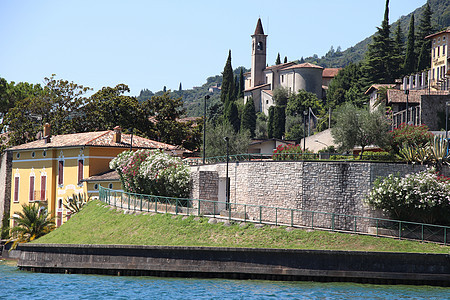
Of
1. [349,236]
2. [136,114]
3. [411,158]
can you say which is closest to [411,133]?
[411,158]

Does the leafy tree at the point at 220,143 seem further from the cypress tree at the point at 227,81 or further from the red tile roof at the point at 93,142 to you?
the cypress tree at the point at 227,81

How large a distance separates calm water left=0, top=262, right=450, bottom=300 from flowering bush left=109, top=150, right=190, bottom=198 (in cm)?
1080

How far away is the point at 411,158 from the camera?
122 ft

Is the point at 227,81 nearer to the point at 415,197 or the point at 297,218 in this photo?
the point at 297,218

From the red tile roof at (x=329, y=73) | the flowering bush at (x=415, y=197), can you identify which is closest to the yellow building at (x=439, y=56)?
the red tile roof at (x=329, y=73)

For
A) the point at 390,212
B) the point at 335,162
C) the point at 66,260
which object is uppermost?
the point at 335,162

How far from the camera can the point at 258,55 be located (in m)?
148

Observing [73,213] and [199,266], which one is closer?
[199,266]

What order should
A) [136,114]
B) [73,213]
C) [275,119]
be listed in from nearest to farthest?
[73,213] < [136,114] < [275,119]

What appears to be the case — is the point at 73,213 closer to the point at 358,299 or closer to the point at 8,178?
the point at 8,178

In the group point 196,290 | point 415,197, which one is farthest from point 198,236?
point 415,197

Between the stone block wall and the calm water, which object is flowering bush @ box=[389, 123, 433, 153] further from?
the calm water

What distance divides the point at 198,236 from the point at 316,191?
699 cm

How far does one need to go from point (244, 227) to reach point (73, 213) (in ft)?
62.5
